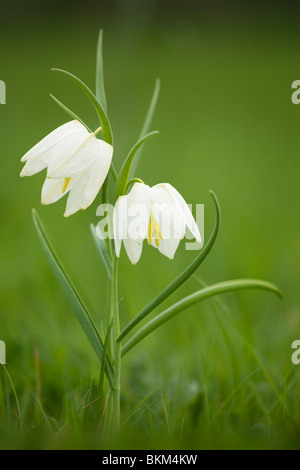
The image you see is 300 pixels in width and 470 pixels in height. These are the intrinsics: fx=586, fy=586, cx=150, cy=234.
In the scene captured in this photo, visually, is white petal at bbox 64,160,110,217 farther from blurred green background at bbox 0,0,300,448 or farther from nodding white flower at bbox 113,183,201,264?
blurred green background at bbox 0,0,300,448

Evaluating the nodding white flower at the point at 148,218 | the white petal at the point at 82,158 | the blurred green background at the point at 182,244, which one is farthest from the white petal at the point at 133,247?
the blurred green background at the point at 182,244

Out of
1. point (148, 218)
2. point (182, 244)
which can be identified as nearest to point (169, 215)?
point (148, 218)

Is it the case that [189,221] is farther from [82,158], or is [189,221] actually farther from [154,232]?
[82,158]

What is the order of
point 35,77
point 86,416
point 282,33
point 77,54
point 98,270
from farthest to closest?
1. point 282,33
2. point 77,54
3. point 35,77
4. point 98,270
5. point 86,416

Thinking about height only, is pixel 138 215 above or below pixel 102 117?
below

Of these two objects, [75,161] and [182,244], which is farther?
[182,244]

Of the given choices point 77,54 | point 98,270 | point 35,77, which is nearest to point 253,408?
point 98,270
